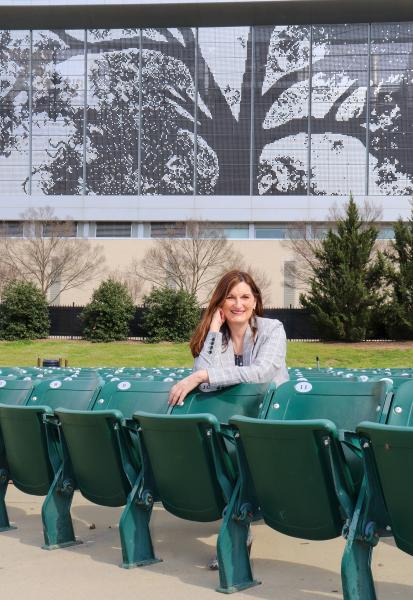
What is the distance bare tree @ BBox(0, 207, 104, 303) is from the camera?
202ft

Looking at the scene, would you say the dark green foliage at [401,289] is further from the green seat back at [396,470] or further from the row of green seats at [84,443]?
the green seat back at [396,470]

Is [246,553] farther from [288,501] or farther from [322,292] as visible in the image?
[322,292]

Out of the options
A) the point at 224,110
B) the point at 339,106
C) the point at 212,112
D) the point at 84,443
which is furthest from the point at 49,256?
the point at 84,443

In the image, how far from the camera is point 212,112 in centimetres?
7212

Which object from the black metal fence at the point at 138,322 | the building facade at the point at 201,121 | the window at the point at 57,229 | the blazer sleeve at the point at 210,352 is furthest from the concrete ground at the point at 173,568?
the building facade at the point at 201,121

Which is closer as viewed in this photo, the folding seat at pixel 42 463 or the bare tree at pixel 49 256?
the folding seat at pixel 42 463

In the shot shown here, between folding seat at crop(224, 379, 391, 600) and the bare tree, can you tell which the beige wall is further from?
folding seat at crop(224, 379, 391, 600)

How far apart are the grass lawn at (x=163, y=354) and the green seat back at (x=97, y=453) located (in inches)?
1380

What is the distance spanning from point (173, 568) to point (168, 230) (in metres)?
60.6

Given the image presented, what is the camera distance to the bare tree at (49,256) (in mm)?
61562

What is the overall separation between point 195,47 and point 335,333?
118 ft

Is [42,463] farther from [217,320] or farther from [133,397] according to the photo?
[217,320]

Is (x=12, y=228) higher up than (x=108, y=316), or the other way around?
(x=12, y=228)

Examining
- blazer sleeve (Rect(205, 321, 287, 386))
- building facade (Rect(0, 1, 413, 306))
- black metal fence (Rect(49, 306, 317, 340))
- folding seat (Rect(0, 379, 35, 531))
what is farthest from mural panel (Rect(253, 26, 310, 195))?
blazer sleeve (Rect(205, 321, 287, 386))
